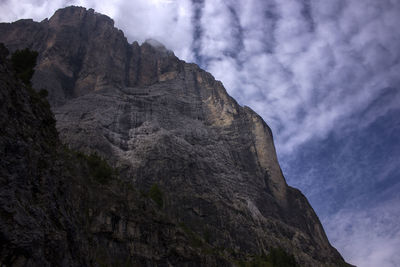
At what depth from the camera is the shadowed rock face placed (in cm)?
6322

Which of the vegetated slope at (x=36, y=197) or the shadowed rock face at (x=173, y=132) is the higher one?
the shadowed rock face at (x=173, y=132)

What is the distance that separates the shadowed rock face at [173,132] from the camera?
63.2m

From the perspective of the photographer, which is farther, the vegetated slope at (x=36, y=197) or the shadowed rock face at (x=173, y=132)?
the shadowed rock face at (x=173, y=132)

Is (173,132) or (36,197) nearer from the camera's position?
(36,197)

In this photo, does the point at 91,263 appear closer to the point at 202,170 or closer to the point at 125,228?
the point at 125,228

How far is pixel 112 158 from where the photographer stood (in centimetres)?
6475

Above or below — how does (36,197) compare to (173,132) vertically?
below

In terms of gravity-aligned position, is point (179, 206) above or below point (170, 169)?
below

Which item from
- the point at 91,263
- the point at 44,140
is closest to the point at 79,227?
the point at 91,263

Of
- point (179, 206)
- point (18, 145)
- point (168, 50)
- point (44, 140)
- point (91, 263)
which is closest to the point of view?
point (18, 145)

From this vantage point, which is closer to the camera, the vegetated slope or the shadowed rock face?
the vegetated slope

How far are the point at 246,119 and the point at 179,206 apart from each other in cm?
5358

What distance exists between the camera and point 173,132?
271ft

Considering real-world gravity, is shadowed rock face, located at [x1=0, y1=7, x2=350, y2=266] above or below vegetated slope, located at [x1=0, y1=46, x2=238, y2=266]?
above
